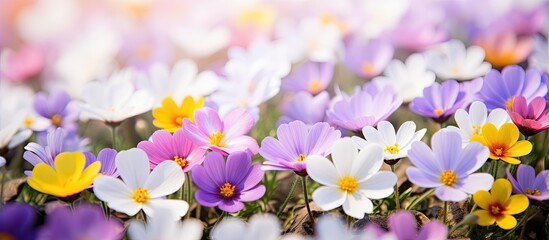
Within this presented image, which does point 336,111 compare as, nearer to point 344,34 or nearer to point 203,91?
point 203,91

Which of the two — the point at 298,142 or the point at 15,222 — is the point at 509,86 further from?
the point at 15,222

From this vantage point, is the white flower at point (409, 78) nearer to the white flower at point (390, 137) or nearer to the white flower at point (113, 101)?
the white flower at point (390, 137)

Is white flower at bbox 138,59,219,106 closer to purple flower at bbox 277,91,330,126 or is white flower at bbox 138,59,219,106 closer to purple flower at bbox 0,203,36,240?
purple flower at bbox 277,91,330,126

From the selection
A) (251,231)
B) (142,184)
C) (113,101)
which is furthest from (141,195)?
(113,101)

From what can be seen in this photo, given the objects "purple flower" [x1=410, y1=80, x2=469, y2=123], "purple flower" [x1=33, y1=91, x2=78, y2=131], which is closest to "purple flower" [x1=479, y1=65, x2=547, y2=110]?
"purple flower" [x1=410, y1=80, x2=469, y2=123]

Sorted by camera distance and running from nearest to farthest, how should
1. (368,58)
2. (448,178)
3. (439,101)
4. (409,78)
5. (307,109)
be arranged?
(448,178)
(439,101)
(307,109)
(409,78)
(368,58)

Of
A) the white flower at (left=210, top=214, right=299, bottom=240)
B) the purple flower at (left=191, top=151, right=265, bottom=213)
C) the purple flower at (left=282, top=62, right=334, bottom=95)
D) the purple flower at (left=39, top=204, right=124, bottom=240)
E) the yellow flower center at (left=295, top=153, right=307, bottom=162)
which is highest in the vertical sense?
the purple flower at (left=39, top=204, right=124, bottom=240)
